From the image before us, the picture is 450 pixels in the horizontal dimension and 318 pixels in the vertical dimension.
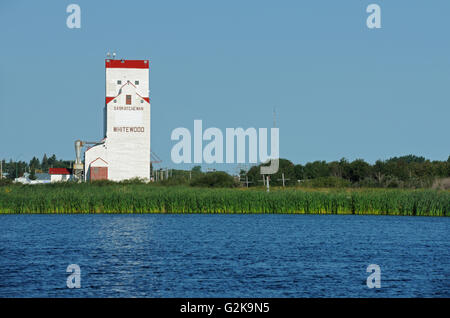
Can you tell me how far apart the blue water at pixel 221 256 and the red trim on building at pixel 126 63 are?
36.4 metres

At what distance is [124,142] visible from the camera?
77.4m

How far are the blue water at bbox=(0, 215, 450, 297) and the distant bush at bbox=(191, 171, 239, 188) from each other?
982 inches

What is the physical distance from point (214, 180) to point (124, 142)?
1126cm

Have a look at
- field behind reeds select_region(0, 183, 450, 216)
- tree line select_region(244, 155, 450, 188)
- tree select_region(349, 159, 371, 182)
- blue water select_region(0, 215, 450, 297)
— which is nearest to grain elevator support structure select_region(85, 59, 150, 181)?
tree line select_region(244, 155, 450, 188)

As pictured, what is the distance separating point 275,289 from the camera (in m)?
22.4

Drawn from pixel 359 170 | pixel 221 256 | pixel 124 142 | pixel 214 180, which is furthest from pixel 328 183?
pixel 221 256

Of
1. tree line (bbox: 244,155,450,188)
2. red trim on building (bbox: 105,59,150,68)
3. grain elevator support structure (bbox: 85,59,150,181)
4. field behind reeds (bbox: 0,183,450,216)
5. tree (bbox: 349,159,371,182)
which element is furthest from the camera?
tree (bbox: 349,159,371,182)

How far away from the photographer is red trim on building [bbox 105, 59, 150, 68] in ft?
269

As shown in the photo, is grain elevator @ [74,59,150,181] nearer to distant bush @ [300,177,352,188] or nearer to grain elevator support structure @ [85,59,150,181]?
grain elevator support structure @ [85,59,150,181]

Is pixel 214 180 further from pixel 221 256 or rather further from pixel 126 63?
pixel 221 256

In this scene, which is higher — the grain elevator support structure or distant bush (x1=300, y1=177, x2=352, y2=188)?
the grain elevator support structure

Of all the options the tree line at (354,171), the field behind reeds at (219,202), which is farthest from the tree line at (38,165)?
the field behind reeds at (219,202)
